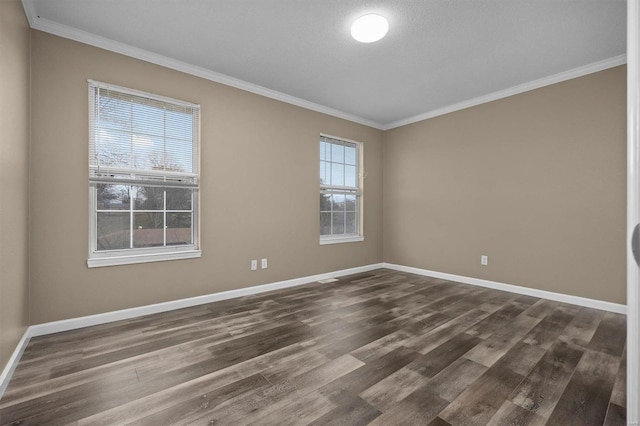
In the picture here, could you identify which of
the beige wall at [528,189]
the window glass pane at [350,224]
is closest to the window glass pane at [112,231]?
the window glass pane at [350,224]

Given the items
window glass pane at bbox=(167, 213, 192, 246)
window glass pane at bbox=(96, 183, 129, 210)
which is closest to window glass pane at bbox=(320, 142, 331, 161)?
window glass pane at bbox=(167, 213, 192, 246)

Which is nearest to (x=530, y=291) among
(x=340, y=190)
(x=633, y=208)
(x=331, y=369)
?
(x=340, y=190)

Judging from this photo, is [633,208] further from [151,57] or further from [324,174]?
[324,174]

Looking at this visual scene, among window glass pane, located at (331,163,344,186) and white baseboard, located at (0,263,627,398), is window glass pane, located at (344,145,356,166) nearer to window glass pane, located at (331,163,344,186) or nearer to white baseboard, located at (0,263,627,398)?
window glass pane, located at (331,163,344,186)

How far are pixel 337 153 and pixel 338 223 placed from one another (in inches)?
45.2

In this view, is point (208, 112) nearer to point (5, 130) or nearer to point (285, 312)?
point (5, 130)

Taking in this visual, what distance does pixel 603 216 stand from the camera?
316 cm

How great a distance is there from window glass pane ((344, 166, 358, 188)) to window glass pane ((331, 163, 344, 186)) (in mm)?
95

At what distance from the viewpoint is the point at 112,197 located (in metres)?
2.86

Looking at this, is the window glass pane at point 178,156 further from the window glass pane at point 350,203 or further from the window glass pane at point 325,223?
the window glass pane at point 350,203

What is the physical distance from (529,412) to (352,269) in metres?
3.40

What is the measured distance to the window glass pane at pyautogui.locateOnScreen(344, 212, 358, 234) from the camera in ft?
16.5

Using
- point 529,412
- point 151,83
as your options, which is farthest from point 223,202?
point 529,412

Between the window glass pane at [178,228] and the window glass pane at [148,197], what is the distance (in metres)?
0.17
